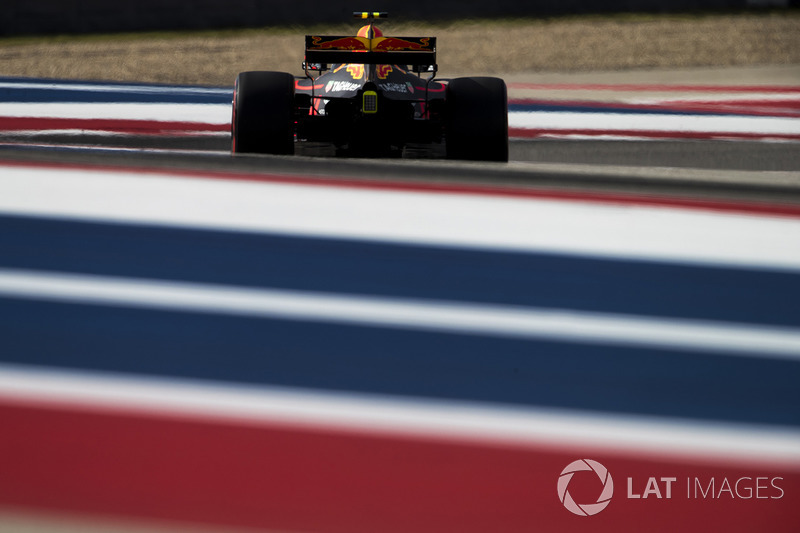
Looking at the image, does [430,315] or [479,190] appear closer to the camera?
[430,315]

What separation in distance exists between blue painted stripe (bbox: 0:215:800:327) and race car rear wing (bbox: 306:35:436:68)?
1.74 m

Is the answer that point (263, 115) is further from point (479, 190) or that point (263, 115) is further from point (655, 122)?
point (655, 122)

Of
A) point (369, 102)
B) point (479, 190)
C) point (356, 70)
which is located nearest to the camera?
point (479, 190)

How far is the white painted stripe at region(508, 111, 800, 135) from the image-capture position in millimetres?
7176

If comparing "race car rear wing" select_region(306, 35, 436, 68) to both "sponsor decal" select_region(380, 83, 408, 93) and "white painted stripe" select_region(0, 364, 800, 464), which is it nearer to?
"sponsor decal" select_region(380, 83, 408, 93)

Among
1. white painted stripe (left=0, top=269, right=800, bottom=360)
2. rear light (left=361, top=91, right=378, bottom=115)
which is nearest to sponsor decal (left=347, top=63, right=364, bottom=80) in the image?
rear light (left=361, top=91, right=378, bottom=115)

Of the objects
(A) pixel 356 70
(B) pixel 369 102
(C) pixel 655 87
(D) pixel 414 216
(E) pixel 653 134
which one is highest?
(C) pixel 655 87

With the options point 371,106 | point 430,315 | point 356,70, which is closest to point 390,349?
point 430,315

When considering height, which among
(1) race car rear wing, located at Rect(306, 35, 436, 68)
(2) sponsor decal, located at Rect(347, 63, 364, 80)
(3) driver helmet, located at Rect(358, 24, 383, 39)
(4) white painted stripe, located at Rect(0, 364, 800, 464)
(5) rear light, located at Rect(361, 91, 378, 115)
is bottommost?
(4) white painted stripe, located at Rect(0, 364, 800, 464)

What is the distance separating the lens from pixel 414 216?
10.3 feet

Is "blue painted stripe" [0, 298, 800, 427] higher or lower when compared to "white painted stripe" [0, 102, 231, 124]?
lower

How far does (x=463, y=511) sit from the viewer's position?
175 centimetres

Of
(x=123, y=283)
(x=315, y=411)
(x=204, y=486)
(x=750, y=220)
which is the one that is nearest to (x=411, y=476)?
(x=315, y=411)

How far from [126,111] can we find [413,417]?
20.9 ft
